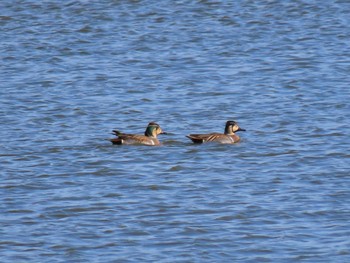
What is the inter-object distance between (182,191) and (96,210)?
3.79 feet

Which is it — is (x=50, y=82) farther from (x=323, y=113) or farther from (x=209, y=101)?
(x=323, y=113)

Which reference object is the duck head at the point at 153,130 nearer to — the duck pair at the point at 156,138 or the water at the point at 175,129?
the duck pair at the point at 156,138

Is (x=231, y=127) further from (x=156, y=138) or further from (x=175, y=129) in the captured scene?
(x=175, y=129)

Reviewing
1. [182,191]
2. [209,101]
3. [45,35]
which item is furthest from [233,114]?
[45,35]

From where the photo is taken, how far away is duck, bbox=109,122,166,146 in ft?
50.8

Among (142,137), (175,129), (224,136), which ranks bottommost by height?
(175,129)

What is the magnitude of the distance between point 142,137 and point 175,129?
1.08 m

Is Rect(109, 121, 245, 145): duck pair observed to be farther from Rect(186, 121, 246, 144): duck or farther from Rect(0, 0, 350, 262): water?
Rect(0, 0, 350, 262): water

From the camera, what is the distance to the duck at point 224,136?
15.5m

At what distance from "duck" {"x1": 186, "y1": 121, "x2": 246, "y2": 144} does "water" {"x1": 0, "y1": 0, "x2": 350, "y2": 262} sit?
16 centimetres

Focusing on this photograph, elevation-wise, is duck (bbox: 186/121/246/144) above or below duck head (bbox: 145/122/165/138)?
below

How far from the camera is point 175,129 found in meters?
16.5

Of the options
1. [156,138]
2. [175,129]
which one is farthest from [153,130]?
[175,129]

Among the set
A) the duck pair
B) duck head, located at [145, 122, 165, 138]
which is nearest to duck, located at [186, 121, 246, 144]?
the duck pair
